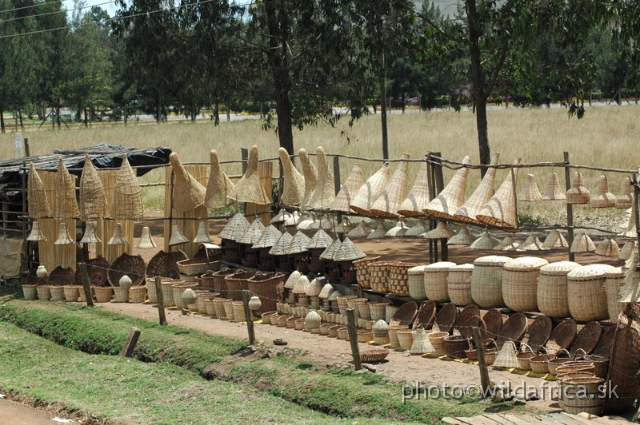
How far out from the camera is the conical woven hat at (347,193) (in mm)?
13414

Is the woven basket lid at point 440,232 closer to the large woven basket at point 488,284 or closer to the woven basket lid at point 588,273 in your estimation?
the large woven basket at point 488,284

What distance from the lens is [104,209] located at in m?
15.4

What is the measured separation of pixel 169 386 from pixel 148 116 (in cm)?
6591

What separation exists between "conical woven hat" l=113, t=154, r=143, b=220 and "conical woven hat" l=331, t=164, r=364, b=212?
3.44 m

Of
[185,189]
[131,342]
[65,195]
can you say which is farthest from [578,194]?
[65,195]

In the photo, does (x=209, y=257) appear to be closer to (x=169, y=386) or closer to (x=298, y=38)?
(x=169, y=386)

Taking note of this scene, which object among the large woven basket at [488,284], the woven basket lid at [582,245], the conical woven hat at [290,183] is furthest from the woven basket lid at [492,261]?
the conical woven hat at [290,183]

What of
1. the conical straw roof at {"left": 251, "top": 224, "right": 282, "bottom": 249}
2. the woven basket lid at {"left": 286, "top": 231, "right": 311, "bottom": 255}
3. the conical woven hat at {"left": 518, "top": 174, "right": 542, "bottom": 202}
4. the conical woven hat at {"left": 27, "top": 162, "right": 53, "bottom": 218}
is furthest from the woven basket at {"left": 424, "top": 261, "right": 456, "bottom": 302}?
the conical woven hat at {"left": 27, "top": 162, "right": 53, "bottom": 218}

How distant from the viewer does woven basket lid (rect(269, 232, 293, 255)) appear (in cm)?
1359

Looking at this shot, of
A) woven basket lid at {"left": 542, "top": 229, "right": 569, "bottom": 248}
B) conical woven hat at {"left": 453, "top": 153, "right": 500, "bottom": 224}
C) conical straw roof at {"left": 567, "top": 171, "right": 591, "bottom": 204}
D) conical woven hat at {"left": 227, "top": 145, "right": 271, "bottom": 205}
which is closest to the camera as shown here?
conical woven hat at {"left": 453, "top": 153, "right": 500, "bottom": 224}

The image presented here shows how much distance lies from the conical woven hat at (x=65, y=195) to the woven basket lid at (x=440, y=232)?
6.30 m

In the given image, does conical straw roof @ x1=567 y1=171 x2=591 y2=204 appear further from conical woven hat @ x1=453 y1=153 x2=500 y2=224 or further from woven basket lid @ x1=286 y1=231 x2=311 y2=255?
woven basket lid @ x1=286 y1=231 x2=311 y2=255

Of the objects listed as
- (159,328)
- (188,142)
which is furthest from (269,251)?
(188,142)

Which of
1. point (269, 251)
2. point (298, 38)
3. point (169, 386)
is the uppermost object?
point (298, 38)
